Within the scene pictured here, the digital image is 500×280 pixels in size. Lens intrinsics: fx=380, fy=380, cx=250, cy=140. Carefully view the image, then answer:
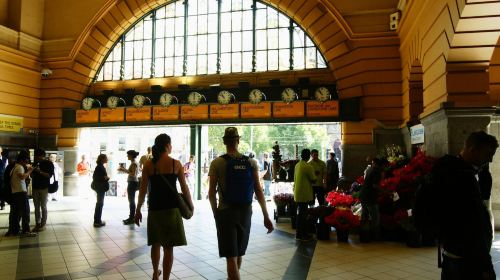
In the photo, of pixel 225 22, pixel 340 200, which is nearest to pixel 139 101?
pixel 225 22

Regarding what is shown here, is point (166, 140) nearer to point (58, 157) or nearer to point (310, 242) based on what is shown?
point (310, 242)

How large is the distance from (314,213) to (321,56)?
346 inches

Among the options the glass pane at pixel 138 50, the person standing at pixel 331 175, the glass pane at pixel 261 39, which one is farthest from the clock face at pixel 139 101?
the person standing at pixel 331 175

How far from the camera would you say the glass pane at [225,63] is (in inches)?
619

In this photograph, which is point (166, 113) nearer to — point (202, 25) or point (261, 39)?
point (202, 25)

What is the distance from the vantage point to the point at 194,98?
582 inches

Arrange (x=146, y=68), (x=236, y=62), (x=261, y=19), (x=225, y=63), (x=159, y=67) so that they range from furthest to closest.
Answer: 1. (x=146, y=68)
2. (x=159, y=67)
3. (x=225, y=63)
4. (x=236, y=62)
5. (x=261, y=19)

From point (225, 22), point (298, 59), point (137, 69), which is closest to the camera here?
point (298, 59)

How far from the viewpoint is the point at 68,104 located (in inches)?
650

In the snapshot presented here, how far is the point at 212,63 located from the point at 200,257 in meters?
11.2

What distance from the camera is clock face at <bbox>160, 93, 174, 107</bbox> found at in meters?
15.2

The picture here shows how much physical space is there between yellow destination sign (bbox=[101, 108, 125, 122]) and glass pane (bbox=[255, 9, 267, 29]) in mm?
6568

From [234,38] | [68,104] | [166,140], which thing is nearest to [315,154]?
[166,140]

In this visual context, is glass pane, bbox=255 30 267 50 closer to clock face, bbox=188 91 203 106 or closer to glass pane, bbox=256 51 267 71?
glass pane, bbox=256 51 267 71
